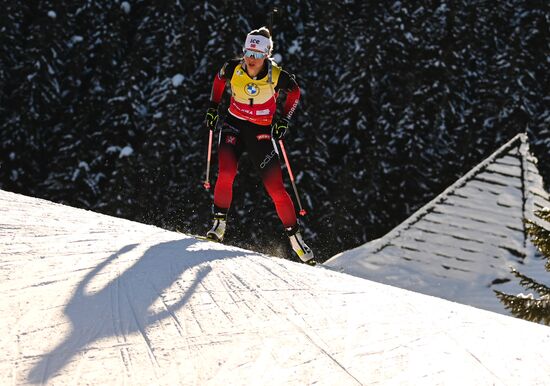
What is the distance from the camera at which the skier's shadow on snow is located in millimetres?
3111

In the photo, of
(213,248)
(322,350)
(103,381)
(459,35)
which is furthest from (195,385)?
(459,35)

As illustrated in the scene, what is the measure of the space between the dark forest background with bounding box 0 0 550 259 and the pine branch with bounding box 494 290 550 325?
18.4 meters

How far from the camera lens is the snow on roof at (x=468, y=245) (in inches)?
459

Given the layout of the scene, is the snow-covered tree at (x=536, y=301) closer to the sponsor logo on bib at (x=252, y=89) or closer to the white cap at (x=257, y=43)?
the sponsor logo on bib at (x=252, y=89)

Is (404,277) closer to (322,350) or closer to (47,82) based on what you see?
(322,350)

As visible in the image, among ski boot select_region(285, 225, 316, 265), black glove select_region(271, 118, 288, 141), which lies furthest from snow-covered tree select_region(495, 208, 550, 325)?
black glove select_region(271, 118, 288, 141)

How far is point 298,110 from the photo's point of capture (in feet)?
90.9

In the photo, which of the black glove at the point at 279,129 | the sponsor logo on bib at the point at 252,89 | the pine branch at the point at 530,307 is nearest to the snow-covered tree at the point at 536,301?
the pine branch at the point at 530,307

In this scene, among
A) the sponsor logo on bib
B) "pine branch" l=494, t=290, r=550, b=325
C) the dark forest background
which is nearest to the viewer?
the sponsor logo on bib

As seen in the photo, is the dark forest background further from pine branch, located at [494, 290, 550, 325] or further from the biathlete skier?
the biathlete skier

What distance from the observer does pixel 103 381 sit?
2.87 m

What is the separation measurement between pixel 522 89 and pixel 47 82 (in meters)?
20.8

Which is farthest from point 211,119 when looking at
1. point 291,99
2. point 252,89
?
point 291,99

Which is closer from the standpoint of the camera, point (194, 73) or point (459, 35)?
point (194, 73)
